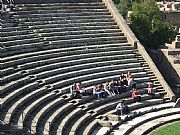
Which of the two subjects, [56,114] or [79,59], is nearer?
[56,114]

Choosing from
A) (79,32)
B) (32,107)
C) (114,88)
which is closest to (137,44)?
(79,32)

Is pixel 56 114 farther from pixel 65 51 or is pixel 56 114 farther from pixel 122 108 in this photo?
pixel 65 51

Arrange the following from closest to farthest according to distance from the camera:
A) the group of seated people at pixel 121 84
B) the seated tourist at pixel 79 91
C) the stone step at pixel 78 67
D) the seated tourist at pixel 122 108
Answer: the seated tourist at pixel 79 91, the seated tourist at pixel 122 108, the stone step at pixel 78 67, the group of seated people at pixel 121 84

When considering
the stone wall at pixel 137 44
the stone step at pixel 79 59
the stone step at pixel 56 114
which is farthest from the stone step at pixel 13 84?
the stone wall at pixel 137 44

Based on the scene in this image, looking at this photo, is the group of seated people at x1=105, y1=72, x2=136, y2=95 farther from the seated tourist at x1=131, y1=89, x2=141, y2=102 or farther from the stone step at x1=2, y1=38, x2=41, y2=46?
the stone step at x1=2, y1=38, x2=41, y2=46

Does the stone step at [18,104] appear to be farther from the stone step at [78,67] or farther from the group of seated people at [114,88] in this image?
the group of seated people at [114,88]

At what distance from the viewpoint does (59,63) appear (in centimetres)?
2506

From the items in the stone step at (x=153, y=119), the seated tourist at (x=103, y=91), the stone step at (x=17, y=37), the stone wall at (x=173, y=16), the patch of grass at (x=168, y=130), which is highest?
the stone wall at (x=173, y=16)

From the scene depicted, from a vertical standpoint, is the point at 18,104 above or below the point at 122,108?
above

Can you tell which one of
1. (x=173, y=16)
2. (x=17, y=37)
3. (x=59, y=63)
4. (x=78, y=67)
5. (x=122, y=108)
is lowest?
(x=122, y=108)

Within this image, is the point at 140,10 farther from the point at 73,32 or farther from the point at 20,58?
the point at 20,58

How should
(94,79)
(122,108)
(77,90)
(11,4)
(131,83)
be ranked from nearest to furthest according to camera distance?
(77,90)
(122,108)
(94,79)
(131,83)
(11,4)

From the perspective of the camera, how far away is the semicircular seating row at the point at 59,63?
783 inches

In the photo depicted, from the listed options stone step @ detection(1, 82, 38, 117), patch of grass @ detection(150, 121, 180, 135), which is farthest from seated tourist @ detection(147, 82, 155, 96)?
stone step @ detection(1, 82, 38, 117)
